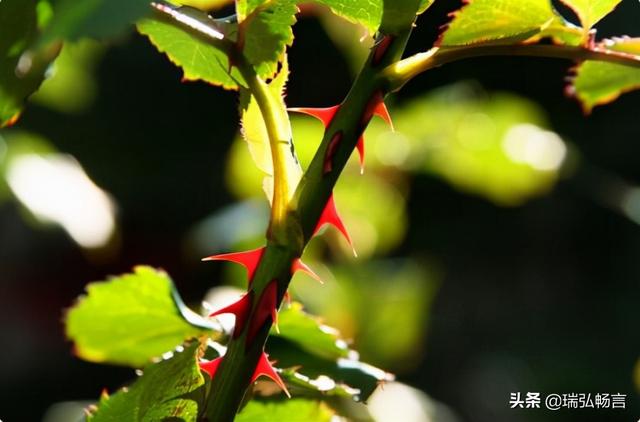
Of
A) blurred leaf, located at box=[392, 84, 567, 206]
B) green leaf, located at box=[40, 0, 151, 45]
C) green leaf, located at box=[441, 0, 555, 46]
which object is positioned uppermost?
blurred leaf, located at box=[392, 84, 567, 206]

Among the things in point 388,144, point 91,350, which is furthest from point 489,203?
point 91,350

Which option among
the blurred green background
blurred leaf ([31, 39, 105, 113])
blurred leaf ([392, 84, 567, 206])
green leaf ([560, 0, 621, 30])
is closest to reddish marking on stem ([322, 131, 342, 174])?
green leaf ([560, 0, 621, 30])

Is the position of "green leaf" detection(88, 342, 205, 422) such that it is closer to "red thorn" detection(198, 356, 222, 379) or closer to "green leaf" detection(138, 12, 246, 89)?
"red thorn" detection(198, 356, 222, 379)

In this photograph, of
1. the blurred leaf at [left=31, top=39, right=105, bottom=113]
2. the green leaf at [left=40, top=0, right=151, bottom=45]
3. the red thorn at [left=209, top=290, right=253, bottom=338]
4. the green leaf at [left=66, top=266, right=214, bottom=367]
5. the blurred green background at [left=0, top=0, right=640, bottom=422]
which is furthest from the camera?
the blurred green background at [left=0, top=0, right=640, bottom=422]

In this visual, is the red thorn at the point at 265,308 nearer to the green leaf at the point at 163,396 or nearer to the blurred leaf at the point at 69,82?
the green leaf at the point at 163,396

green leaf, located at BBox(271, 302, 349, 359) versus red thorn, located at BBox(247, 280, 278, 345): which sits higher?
green leaf, located at BBox(271, 302, 349, 359)

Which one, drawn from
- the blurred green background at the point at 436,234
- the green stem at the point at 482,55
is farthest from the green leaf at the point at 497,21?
the blurred green background at the point at 436,234
